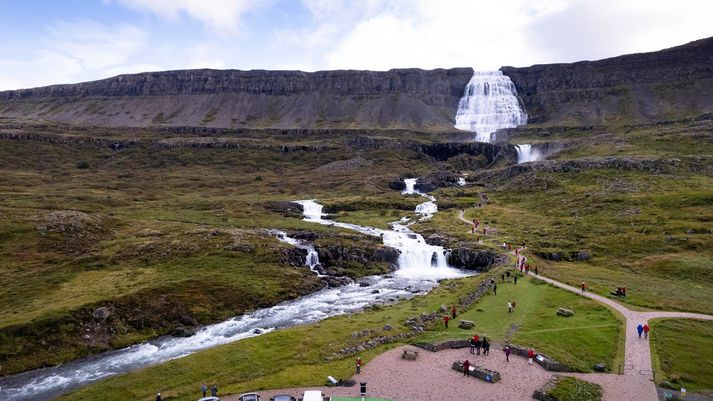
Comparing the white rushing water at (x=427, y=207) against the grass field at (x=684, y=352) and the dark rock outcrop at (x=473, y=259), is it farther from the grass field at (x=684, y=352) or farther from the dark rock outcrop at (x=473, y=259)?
the grass field at (x=684, y=352)

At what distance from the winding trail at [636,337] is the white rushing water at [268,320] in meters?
28.7

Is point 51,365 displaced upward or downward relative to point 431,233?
downward

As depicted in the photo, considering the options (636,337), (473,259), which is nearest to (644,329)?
(636,337)

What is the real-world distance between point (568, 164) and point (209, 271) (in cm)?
12937

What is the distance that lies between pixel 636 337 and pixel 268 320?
46813mm

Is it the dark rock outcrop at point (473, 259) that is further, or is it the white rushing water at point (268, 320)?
the dark rock outcrop at point (473, 259)

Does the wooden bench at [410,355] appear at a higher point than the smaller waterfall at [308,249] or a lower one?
lower

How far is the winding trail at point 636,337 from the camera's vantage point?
43.4m

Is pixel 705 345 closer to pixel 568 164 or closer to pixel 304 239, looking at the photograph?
pixel 304 239

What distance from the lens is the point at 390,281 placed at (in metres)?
90.2

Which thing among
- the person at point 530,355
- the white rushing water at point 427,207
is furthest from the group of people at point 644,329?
the white rushing water at point 427,207

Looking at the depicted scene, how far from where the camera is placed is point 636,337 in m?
51.0

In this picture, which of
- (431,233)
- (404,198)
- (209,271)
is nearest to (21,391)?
(209,271)

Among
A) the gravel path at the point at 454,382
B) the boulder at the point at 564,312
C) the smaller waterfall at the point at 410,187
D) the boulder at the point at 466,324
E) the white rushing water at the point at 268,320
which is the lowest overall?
the white rushing water at the point at 268,320
